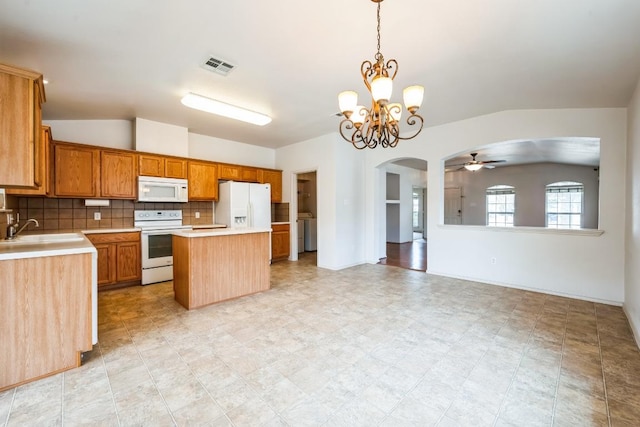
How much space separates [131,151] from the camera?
13.9ft

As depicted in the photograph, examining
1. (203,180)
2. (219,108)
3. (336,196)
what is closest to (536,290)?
(336,196)

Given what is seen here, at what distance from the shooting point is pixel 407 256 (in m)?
6.69

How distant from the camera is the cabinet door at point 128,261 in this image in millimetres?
4043

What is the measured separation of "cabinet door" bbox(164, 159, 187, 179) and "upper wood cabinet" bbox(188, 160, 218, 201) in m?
0.10

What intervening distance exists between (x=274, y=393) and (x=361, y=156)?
490cm

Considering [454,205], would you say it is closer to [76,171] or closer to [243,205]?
[243,205]

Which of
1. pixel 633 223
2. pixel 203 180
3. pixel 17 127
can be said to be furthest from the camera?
pixel 203 180

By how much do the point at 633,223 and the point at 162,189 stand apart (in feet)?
20.1

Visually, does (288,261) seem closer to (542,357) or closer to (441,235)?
(441,235)

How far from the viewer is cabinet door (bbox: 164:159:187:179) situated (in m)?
4.61

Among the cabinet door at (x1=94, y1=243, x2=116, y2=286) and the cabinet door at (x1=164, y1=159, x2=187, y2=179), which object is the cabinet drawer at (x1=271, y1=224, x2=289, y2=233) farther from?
the cabinet door at (x1=94, y1=243, x2=116, y2=286)

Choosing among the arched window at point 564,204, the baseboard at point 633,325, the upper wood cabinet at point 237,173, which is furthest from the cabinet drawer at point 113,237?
the arched window at point 564,204

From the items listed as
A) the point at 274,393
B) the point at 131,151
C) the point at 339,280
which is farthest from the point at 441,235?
the point at 131,151

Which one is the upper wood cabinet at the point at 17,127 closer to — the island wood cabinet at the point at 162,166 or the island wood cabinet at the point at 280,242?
the island wood cabinet at the point at 162,166
